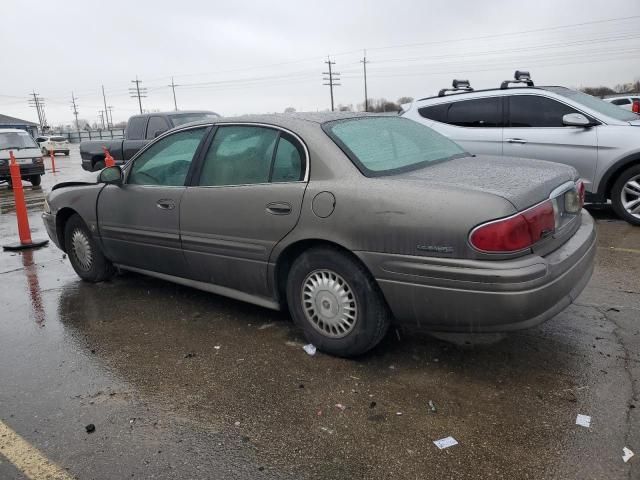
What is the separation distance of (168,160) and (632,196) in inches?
220

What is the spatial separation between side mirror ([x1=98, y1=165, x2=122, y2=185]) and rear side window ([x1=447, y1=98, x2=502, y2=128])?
194 inches

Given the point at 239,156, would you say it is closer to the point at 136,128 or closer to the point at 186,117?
the point at 186,117

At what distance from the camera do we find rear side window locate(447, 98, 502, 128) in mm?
7418

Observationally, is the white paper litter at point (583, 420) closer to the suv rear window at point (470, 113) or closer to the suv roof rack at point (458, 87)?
the suv rear window at point (470, 113)

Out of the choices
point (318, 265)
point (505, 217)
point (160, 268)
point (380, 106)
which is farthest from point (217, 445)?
point (380, 106)

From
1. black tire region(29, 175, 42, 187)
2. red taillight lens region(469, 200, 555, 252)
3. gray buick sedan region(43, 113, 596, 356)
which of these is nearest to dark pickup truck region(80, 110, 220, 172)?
black tire region(29, 175, 42, 187)

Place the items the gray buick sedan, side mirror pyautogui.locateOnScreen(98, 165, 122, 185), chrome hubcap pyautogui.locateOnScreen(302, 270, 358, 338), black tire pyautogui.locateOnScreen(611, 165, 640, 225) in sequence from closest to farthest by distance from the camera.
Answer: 1. the gray buick sedan
2. chrome hubcap pyautogui.locateOnScreen(302, 270, 358, 338)
3. side mirror pyautogui.locateOnScreen(98, 165, 122, 185)
4. black tire pyautogui.locateOnScreen(611, 165, 640, 225)

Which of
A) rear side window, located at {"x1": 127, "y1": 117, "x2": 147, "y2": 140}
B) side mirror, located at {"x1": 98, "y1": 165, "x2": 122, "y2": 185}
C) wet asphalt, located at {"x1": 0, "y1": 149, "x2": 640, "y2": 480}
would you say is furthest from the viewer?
rear side window, located at {"x1": 127, "y1": 117, "x2": 147, "y2": 140}

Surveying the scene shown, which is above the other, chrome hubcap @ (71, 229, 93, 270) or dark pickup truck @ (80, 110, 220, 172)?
dark pickup truck @ (80, 110, 220, 172)

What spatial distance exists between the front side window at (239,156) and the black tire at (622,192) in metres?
5.02

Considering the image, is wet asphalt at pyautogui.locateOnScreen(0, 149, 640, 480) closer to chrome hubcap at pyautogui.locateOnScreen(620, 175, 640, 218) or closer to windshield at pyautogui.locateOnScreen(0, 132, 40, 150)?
chrome hubcap at pyautogui.locateOnScreen(620, 175, 640, 218)

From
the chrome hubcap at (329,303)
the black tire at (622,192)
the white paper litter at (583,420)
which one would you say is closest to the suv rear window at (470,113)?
the black tire at (622,192)

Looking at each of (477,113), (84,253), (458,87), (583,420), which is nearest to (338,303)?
(583,420)

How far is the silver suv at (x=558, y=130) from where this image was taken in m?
6.64
